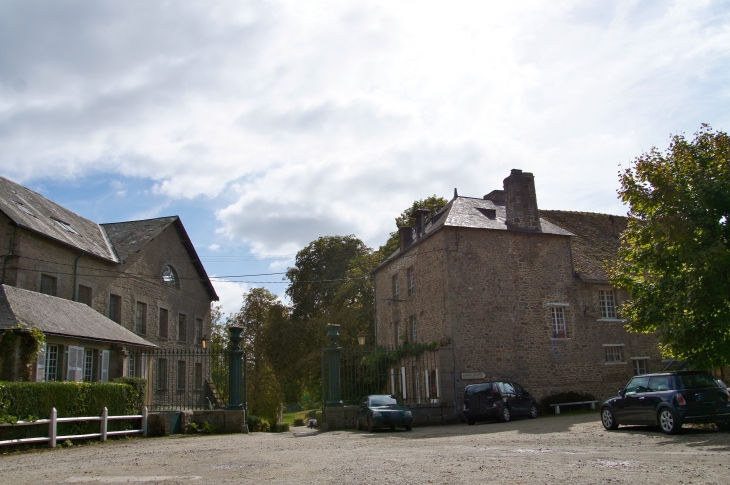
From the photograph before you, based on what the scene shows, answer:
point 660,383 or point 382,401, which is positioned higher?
point 660,383

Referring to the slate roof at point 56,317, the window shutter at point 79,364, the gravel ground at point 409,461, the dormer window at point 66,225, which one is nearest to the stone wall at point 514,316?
the gravel ground at point 409,461

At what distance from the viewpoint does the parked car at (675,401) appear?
40.6ft

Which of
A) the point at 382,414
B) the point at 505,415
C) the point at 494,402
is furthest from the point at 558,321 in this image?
the point at 382,414

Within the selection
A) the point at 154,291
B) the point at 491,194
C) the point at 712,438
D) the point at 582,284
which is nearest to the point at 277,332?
the point at 154,291

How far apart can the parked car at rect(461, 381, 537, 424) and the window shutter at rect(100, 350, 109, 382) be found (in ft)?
37.1

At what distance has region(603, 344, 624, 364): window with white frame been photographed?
24875 millimetres

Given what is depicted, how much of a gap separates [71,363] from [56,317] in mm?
1392

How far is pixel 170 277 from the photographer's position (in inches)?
1176

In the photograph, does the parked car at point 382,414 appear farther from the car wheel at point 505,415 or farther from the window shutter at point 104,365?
the window shutter at point 104,365

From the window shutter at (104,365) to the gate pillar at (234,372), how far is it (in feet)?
13.8

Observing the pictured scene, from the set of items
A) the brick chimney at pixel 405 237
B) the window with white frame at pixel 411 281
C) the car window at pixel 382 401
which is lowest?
the car window at pixel 382 401

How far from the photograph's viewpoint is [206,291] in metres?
34.0

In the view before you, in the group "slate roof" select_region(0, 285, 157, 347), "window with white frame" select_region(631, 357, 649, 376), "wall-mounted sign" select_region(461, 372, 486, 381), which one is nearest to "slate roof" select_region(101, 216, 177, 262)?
"slate roof" select_region(0, 285, 157, 347)

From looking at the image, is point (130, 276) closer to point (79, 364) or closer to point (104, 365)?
point (104, 365)
